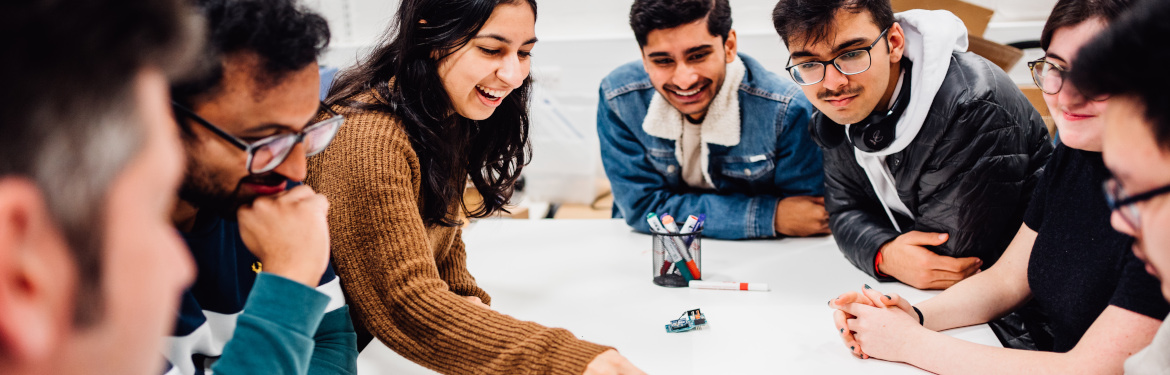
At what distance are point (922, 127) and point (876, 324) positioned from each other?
0.52 metres

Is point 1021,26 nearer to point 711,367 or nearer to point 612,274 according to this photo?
point 612,274

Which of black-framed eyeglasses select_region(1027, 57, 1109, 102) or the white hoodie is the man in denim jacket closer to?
the white hoodie

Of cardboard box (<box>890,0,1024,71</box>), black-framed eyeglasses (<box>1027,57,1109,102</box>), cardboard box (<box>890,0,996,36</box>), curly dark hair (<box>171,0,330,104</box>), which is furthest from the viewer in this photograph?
cardboard box (<box>890,0,996,36</box>)

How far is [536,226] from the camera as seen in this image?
2137mm

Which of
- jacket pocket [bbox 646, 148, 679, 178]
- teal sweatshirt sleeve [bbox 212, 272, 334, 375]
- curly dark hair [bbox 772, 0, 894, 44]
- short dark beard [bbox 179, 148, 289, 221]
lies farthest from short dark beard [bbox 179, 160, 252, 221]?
jacket pocket [bbox 646, 148, 679, 178]

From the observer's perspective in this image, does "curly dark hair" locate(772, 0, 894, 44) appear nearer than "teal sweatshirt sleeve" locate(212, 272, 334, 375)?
No

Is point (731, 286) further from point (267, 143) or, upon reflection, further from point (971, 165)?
point (267, 143)

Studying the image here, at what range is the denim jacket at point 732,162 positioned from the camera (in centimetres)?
200

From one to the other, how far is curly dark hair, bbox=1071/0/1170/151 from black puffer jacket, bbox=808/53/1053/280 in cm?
84

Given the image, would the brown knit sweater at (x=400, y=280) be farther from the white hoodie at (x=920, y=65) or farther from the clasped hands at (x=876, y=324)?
the white hoodie at (x=920, y=65)

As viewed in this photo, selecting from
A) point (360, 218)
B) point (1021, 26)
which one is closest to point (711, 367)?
point (360, 218)

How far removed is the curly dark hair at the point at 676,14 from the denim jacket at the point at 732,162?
21 centimetres

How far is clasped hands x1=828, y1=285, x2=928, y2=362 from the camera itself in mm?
1229

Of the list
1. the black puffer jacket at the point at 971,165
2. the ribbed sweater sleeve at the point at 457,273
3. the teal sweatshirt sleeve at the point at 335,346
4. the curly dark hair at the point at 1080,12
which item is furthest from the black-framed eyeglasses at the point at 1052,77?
the teal sweatshirt sleeve at the point at 335,346
